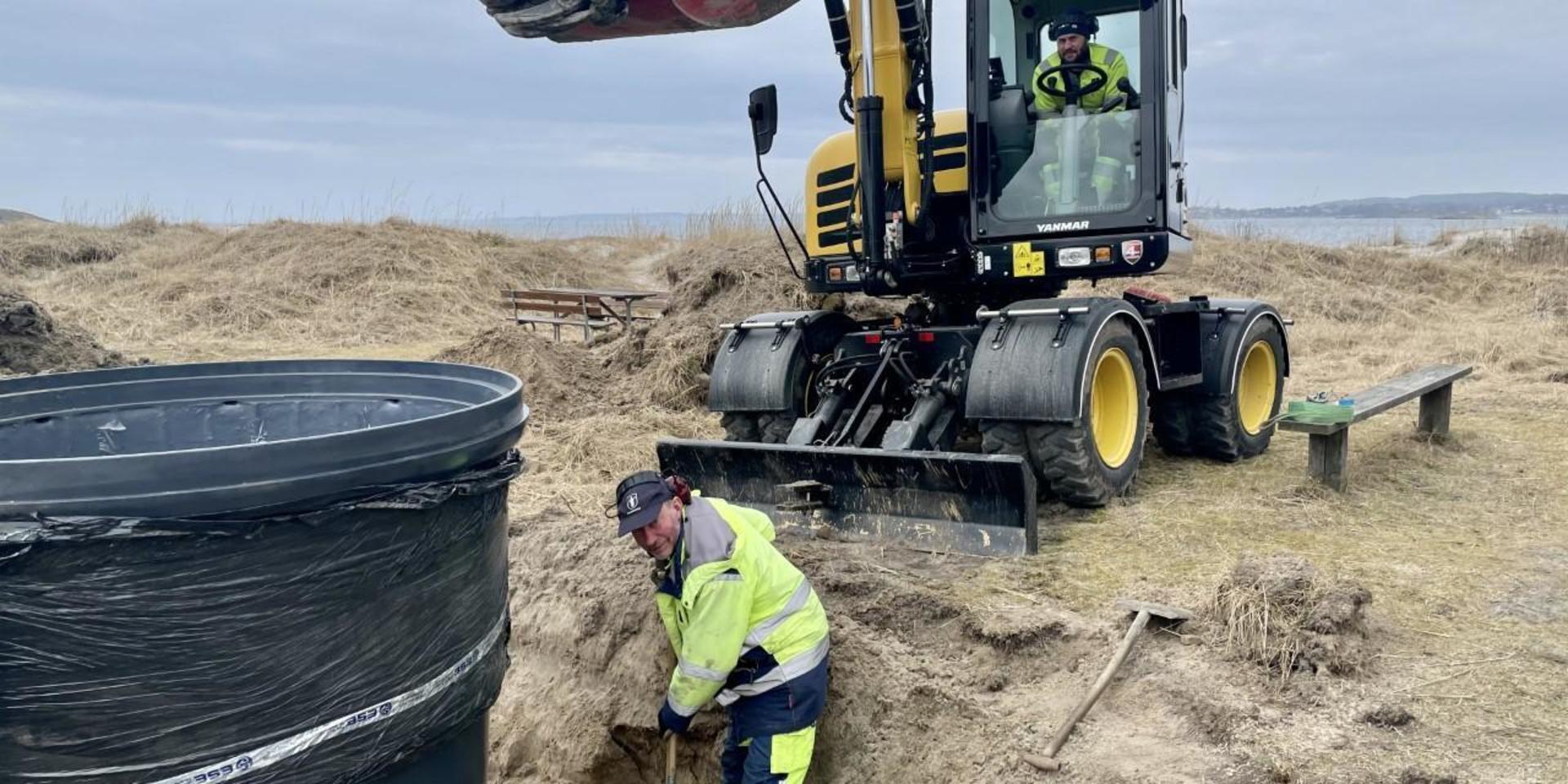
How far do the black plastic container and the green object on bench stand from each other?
4.83m

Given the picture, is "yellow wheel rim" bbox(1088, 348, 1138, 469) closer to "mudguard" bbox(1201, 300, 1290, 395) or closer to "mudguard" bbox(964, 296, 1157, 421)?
"mudguard" bbox(964, 296, 1157, 421)

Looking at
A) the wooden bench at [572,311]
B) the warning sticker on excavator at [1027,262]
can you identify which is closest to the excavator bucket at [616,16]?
the warning sticker on excavator at [1027,262]

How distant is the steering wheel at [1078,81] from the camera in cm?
614

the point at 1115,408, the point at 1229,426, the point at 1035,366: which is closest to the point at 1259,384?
the point at 1229,426

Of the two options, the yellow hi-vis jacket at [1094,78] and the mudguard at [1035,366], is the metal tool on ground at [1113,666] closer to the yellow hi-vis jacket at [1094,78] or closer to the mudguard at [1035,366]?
the mudguard at [1035,366]

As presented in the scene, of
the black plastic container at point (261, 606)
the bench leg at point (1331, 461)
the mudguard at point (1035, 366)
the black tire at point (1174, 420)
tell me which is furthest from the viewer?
the black tire at point (1174, 420)

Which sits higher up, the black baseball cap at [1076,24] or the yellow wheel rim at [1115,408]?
the black baseball cap at [1076,24]

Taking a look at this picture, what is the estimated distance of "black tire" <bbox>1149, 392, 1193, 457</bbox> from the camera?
291 inches

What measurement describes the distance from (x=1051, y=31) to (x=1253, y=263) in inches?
546

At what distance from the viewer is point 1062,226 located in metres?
6.16

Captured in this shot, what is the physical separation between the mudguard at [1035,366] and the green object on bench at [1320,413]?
121 cm


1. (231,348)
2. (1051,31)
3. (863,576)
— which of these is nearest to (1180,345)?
(1051,31)

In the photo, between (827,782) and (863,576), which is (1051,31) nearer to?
(863,576)

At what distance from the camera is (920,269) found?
6.67m
